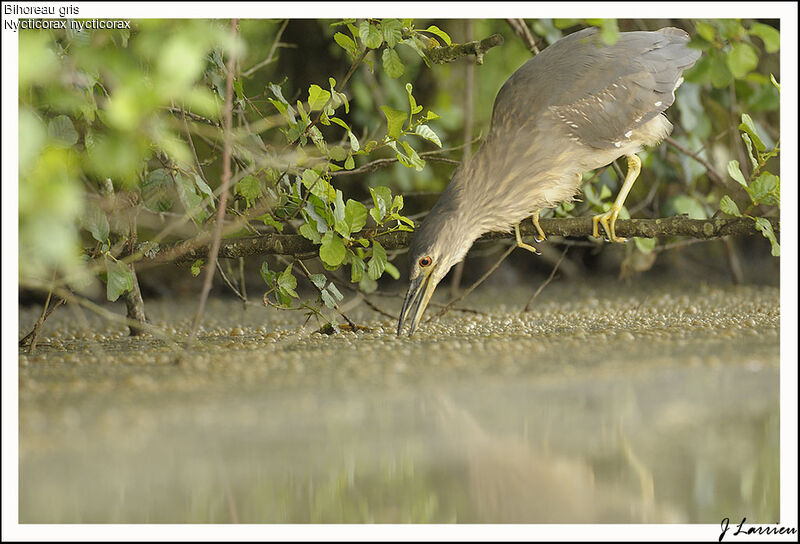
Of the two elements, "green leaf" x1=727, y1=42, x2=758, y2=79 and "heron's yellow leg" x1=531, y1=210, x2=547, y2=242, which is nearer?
"green leaf" x1=727, y1=42, x2=758, y2=79

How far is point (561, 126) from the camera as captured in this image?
251 centimetres

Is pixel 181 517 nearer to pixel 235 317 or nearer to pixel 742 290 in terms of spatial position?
pixel 235 317

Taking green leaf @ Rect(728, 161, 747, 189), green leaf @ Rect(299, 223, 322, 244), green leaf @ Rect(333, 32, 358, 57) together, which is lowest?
green leaf @ Rect(299, 223, 322, 244)

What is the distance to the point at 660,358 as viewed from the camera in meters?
1.74

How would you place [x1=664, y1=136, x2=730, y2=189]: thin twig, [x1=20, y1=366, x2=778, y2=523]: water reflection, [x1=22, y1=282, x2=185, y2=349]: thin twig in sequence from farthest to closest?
[x1=664, y1=136, x2=730, y2=189]: thin twig → [x1=22, y1=282, x2=185, y2=349]: thin twig → [x1=20, y1=366, x2=778, y2=523]: water reflection

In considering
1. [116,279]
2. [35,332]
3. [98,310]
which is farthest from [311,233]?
[35,332]

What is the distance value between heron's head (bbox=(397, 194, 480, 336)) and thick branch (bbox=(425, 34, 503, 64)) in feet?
1.40

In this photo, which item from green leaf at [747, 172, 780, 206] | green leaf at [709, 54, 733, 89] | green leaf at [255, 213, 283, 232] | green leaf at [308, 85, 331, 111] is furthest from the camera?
green leaf at [255, 213, 283, 232]

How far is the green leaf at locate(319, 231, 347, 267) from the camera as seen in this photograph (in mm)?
2199

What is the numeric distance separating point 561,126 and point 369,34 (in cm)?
72

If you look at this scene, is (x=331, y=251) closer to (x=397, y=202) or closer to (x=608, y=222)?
(x=397, y=202)

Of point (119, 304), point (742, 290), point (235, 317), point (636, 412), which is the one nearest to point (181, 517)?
point (636, 412)

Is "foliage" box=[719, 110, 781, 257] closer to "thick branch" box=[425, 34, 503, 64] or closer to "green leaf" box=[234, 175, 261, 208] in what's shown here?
"thick branch" box=[425, 34, 503, 64]

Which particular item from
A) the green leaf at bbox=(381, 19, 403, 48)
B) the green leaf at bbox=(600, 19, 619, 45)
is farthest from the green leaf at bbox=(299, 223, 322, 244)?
the green leaf at bbox=(600, 19, 619, 45)
